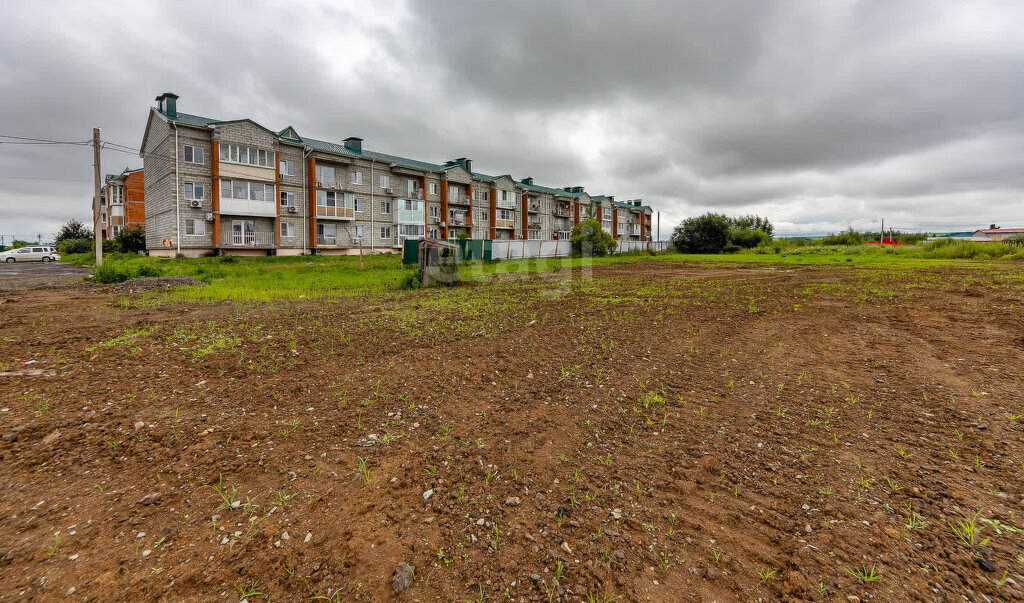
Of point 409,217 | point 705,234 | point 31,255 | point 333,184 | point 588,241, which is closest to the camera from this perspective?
point 31,255

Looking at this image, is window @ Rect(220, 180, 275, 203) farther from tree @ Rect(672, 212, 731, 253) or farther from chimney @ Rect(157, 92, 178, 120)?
tree @ Rect(672, 212, 731, 253)

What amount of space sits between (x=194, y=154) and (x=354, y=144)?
13.4 meters

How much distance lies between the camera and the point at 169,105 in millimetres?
28938

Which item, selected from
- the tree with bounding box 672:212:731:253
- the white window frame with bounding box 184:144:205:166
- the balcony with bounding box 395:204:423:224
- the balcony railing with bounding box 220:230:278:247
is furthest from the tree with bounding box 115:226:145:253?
the tree with bounding box 672:212:731:253

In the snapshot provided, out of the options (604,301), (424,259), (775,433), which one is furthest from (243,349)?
(424,259)

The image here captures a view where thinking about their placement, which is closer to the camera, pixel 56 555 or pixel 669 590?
pixel 669 590

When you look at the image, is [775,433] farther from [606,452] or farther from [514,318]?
[514,318]

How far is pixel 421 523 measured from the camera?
243 centimetres

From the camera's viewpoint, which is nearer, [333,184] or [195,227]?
[195,227]

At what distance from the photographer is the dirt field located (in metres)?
2.04

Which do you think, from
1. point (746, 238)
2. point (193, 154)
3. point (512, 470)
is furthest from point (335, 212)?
point (746, 238)

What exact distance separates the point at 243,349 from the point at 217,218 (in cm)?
3040

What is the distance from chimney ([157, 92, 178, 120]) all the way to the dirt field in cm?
3172

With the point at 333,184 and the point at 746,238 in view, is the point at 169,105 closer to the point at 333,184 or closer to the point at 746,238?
the point at 333,184
